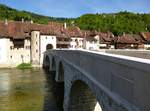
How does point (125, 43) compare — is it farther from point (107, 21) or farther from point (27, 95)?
point (27, 95)

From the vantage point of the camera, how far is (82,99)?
25.0m

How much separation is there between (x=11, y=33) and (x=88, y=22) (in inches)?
3226

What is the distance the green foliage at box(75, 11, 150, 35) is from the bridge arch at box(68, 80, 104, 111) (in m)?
110

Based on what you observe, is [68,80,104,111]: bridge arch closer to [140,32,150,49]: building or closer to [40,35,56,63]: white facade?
[40,35,56,63]: white facade

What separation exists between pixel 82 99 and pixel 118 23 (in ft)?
448

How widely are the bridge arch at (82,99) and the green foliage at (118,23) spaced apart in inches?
4331

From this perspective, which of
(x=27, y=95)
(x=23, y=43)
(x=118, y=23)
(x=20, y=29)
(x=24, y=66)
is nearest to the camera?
(x=27, y=95)

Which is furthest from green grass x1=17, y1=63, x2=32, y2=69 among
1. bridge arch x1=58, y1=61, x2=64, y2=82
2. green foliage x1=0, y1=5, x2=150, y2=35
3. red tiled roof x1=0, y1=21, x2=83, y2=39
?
green foliage x1=0, y1=5, x2=150, y2=35

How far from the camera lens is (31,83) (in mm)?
49469

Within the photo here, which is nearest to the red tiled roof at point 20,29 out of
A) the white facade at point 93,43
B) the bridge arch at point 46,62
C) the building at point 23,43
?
the building at point 23,43

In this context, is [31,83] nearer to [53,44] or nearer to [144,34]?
[53,44]

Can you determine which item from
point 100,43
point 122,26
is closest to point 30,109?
point 100,43

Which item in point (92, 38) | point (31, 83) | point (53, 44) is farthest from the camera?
A: point (92, 38)

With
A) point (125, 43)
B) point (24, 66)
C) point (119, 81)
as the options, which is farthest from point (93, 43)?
point (119, 81)
